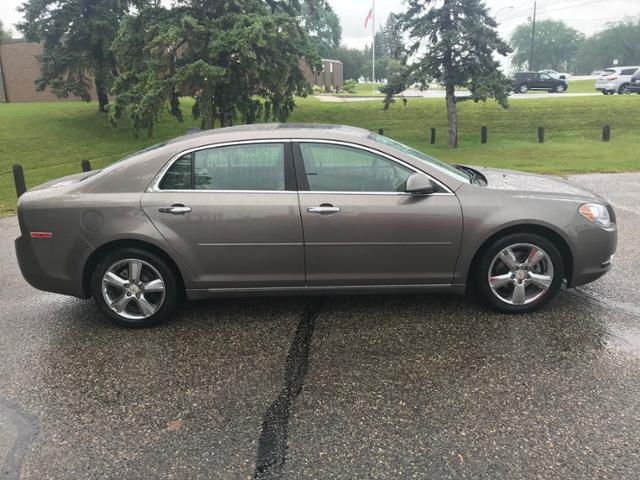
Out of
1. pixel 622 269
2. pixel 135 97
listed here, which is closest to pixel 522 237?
pixel 622 269

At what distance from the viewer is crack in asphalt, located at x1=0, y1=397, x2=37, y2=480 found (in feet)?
8.43

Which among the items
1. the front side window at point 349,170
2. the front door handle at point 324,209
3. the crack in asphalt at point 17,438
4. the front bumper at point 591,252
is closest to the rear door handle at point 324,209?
the front door handle at point 324,209

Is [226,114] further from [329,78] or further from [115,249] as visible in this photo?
[329,78]

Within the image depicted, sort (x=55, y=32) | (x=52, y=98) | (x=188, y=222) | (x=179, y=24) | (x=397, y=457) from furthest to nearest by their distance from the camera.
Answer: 1. (x=52, y=98)
2. (x=55, y=32)
3. (x=179, y=24)
4. (x=188, y=222)
5. (x=397, y=457)

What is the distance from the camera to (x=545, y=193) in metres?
4.22

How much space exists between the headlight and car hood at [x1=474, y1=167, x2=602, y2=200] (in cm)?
13

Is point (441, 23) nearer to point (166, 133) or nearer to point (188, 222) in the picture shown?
point (166, 133)

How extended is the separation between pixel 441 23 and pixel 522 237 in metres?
17.6

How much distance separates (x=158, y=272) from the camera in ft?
13.6

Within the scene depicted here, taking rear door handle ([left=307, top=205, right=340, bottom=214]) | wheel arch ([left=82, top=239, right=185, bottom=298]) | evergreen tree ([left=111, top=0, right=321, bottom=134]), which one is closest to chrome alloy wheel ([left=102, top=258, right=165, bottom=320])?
wheel arch ([left=82, top=239, right=185, bottom=298])

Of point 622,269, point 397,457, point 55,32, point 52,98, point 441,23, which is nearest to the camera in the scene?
point 397,457

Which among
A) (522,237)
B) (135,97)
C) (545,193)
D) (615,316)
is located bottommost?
(615,316)

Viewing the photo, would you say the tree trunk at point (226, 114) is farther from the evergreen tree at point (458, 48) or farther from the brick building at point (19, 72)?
the brick building at point (19, 72)

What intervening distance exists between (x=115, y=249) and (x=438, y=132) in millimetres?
21008
